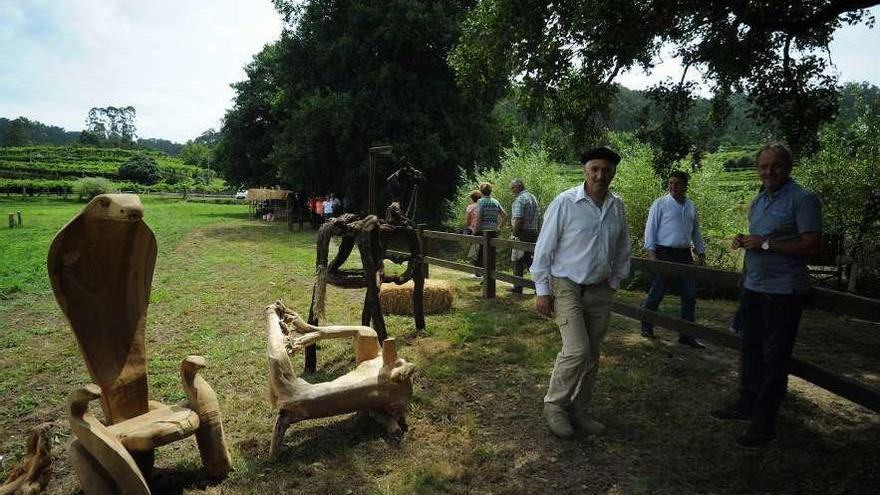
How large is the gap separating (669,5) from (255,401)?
6468 mm

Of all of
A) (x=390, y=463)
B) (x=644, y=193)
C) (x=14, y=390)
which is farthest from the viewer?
(x=644, y=193)

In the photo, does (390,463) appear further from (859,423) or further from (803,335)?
(803,335)

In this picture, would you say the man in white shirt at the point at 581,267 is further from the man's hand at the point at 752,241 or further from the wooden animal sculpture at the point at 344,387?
the wooden animal sculpture at the point at 344,387

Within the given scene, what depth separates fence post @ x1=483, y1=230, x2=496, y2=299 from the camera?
8438 mm

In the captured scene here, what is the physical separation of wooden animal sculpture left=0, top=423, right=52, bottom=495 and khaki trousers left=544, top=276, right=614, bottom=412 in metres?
3.29

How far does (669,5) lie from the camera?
19.7 ft

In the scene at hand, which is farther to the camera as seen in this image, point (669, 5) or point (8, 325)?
point (8, 325)

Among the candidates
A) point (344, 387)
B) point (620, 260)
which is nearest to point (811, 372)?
point (620, 260)

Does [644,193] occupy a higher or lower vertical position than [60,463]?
higher

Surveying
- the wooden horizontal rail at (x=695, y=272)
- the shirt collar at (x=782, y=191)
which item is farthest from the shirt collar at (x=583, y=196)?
Result: the wooden horizontal rail at (x=695, y=272)

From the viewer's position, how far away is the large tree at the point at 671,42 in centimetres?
599

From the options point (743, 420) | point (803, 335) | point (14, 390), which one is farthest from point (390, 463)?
point (803, 335)

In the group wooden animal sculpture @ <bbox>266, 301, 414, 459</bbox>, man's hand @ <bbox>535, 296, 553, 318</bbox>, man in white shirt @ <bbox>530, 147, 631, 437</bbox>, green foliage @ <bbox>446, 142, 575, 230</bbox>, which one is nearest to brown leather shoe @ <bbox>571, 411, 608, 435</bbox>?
man in white shirt @ <bbox>530, 147, 631, 437</bbox>

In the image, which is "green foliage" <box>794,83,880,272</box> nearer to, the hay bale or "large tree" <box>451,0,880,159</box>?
"large tree" <box>451,0,880,159</box>
